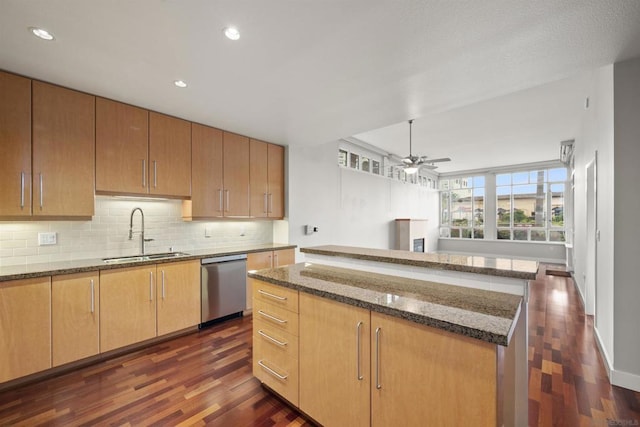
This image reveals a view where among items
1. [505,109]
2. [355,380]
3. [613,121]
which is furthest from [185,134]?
[505,109]

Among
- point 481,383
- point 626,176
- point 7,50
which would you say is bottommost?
point 481,383

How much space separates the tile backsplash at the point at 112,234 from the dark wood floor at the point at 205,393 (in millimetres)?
1142

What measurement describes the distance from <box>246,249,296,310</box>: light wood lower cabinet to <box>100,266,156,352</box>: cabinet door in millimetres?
1128

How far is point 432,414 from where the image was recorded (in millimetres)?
1186

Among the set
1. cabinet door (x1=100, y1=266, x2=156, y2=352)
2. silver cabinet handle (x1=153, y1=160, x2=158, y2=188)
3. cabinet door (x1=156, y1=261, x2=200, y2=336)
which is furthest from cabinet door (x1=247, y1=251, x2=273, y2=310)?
silver cabinet handle (x1=153, y1=160, x2=158, y2=188)

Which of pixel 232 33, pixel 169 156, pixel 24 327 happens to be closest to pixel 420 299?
pixel 232 33

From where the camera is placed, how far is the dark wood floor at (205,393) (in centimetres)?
181

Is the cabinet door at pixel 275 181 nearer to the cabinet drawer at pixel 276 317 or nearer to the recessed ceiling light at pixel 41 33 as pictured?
the cabinet drawer at pixel 276 317

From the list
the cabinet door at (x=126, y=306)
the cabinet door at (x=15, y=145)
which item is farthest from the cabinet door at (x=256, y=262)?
the cabinet door at (x=15, y=145)

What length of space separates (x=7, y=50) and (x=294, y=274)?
2.65 meters

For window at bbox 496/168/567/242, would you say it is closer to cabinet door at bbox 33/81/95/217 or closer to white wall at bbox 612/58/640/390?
white wall at bbox 612/58/640/390

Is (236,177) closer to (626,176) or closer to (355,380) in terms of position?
(355,380)

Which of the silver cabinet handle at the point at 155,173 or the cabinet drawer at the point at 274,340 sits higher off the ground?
the silver cabinet handle at the point at 155,173

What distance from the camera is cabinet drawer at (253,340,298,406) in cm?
179
